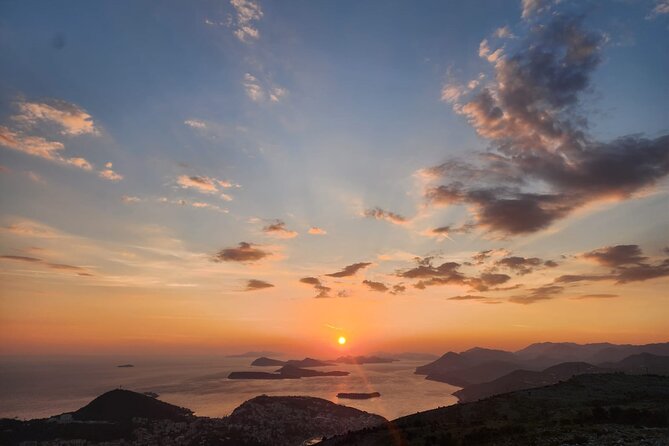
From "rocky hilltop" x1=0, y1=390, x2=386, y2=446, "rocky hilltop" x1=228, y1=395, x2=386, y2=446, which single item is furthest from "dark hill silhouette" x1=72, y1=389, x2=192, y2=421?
"rocky hilltop" x1=228, y1=395, x2=386, y2=446

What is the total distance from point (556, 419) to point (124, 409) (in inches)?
6778

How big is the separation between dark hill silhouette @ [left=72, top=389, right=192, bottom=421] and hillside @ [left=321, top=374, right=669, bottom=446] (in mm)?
131015

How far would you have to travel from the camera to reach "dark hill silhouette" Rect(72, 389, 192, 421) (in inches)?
6156

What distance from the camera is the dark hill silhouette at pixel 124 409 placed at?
513 feet

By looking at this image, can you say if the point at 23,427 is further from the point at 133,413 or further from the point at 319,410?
the point at 319,410

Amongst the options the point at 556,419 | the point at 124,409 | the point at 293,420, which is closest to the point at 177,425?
the point at 124,409

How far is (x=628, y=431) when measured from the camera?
37062 mm

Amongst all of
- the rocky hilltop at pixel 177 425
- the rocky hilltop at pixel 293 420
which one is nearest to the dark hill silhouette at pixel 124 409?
the rocky hilltop at pixel 177 425

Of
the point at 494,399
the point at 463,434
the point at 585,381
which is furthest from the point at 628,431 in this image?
the point at 585,381

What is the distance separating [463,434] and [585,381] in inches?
1696

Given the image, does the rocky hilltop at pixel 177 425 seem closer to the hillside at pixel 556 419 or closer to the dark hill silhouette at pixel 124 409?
the dark hill silhouette at pixel 124 409

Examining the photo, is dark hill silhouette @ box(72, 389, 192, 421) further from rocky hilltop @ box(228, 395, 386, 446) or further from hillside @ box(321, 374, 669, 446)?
hillside @ box(321, 374, 669, 446)

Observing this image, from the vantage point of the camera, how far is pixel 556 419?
48250 mm

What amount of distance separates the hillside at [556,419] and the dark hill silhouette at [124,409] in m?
131
